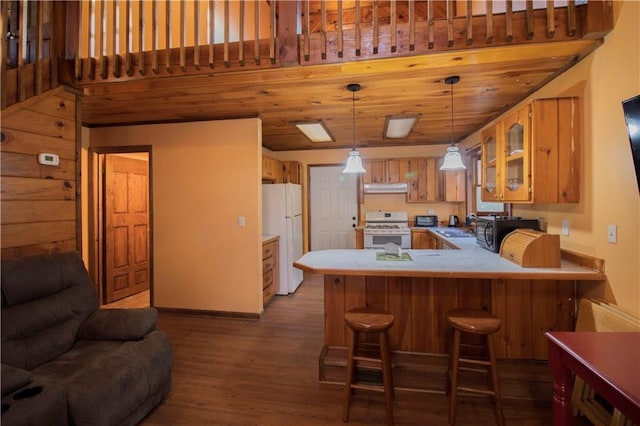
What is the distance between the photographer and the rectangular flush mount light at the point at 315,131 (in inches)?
149

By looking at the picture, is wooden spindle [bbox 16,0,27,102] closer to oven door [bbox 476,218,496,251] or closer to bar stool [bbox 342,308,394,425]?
bar stool [bbox 342,308,394,425]

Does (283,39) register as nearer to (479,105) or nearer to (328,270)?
(328,270)

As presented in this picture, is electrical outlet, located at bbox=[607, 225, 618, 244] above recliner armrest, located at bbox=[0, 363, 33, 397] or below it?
above

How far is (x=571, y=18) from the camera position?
1838 millimetres

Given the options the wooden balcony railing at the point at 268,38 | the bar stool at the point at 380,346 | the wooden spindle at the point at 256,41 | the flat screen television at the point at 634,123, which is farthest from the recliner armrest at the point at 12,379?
the flat screen television at the point at 634,123

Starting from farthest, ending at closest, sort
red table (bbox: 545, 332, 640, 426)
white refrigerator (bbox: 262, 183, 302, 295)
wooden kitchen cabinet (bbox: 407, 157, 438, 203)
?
wooden kitchen cabinet (bbox: 407, 157, 438, 203) < white refrigerator (bbox: 262, 183, 302, 295) < red table (bbox: 545, 332, 640, 426)

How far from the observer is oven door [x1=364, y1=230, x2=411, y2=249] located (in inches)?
183

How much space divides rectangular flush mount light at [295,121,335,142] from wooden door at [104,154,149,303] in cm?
261

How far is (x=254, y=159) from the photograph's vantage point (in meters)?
3.46

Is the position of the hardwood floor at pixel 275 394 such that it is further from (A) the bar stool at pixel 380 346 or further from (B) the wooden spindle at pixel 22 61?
(B) the wooden spindle at pixel 22 61

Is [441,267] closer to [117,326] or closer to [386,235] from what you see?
[117,326]

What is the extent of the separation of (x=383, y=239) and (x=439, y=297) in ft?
7.91

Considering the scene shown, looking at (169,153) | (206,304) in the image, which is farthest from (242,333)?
(169,153)

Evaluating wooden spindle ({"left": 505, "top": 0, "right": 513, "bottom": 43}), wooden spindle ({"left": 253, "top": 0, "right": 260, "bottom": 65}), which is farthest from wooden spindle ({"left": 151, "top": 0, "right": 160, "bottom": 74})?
wooden spindle ({"left": 505, "top": 0, "right": 513, "bottom": 43})
